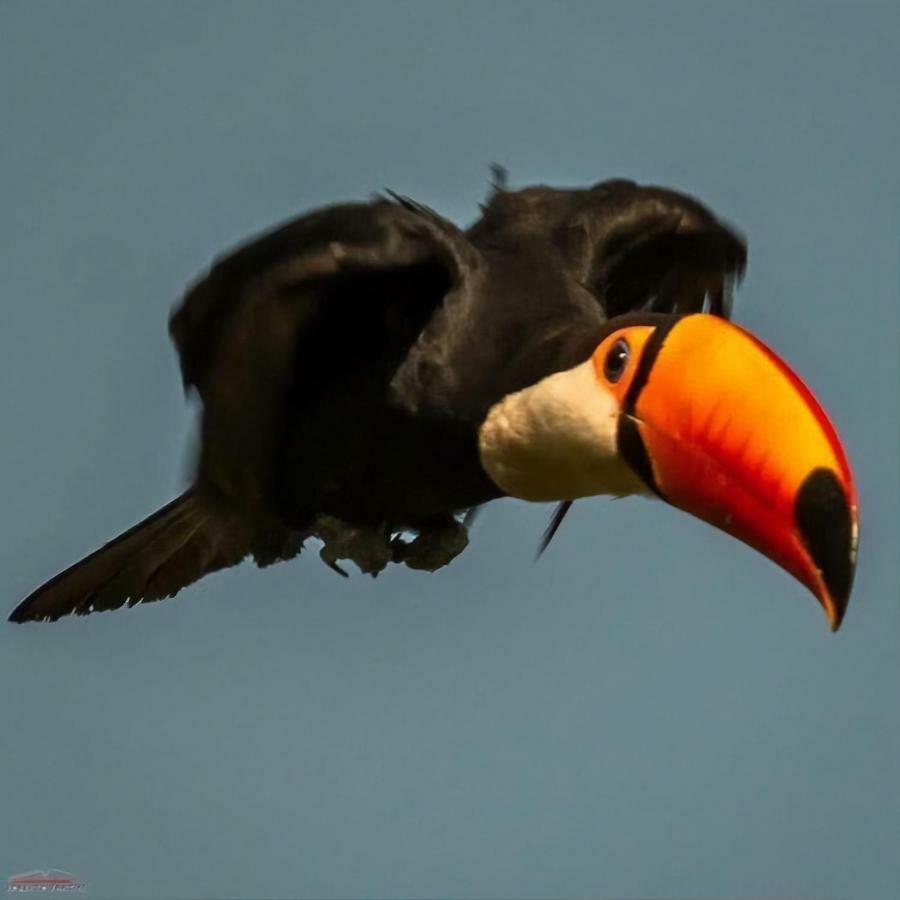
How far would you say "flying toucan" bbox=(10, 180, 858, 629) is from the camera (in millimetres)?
8141

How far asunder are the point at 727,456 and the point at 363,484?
8.10ft

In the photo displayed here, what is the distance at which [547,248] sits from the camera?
33.0 feet

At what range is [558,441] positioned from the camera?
9086 millimetres

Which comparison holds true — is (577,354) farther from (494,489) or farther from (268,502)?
(268,502)

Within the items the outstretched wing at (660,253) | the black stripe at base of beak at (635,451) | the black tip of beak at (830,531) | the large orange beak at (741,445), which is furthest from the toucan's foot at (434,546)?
the black tip of beak at (830,531)

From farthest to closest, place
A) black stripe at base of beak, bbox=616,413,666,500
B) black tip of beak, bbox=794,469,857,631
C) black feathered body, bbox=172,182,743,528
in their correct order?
black feathered body, bbox=172,182,743,528 < black stripe at base of beak, bbox=616,413,666,500 < black tip of beak, bbox=794,469,857,631

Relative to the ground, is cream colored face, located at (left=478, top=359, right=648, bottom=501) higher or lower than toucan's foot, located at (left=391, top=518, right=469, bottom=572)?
higher

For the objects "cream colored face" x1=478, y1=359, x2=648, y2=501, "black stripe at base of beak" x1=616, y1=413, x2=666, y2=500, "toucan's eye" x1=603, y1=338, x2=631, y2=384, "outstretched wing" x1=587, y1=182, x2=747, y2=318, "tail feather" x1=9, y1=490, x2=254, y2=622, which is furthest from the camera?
"tail feather" x1=9, y1=490, x2=254, y2=622

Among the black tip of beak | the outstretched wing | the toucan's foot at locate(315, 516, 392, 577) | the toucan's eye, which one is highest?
the outstretched wing

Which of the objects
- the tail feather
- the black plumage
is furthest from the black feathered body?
the tail feather

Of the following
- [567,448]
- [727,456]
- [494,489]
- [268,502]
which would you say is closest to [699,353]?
[727,456]

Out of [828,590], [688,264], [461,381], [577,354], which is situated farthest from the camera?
[688,264]

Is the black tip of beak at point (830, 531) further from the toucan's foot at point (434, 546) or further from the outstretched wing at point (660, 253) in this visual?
the toucan's foot at point (434, 546)

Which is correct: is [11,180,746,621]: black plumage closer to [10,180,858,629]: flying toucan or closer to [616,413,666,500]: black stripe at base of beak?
[10,180,858,629]: flying toucan
